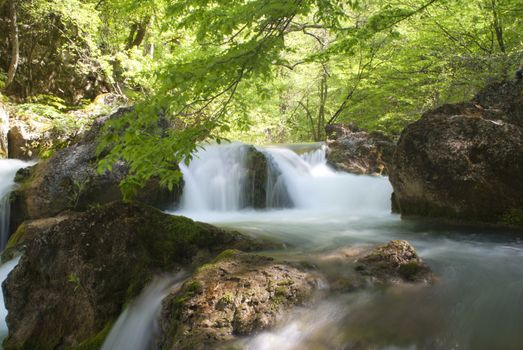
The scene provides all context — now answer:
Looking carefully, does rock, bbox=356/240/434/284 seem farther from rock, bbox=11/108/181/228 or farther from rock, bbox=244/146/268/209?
rock, bbox=244/146/268/209

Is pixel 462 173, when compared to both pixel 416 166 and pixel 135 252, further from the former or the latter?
pixel 135 252

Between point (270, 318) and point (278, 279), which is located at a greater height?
point (278, 279)

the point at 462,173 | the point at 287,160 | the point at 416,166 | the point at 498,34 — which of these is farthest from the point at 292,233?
the point at 498,34

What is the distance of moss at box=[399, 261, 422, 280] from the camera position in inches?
132

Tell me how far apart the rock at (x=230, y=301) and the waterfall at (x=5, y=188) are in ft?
22.2

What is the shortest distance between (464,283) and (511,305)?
1.74 feet

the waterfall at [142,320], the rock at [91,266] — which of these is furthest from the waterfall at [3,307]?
the waterfall at [142,320]

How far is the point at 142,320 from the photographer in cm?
329

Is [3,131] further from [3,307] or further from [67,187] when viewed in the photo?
[3,307]

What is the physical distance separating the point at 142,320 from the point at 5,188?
7180 millimetres

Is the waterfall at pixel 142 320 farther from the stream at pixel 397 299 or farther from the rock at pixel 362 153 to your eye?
the rock at pixel 362 153

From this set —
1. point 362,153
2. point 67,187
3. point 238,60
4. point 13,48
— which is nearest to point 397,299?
point 238,60

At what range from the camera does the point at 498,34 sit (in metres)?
9.41

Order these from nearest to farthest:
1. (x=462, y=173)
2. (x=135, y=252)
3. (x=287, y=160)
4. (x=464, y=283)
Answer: (x=464, y=283), (x=135, y=252), (x=462, y=173), (x=287, y=160)
